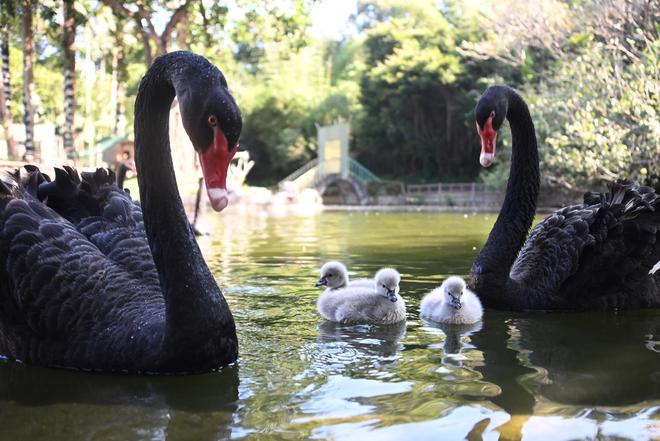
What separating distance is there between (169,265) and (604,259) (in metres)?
2.45

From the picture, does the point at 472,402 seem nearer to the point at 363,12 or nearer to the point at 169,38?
the point at 169,38

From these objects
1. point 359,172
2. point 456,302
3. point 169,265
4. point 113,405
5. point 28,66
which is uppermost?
point 28,66

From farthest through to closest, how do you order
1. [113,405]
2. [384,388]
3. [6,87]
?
[6,87] < [384,388] < [113,405]

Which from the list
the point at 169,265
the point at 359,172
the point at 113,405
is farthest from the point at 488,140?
the point at 359,172

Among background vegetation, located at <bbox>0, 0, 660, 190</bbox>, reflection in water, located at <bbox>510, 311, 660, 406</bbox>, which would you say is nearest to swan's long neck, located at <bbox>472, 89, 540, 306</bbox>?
reflection in water, located at <bbox>510, 311, 660, 406</bbox>

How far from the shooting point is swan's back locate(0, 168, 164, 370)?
2.56 m

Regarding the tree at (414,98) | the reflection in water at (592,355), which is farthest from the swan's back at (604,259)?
the tree at (414,98)

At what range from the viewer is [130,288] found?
2807mm

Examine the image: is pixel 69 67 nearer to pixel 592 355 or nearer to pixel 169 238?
pixel 169 238

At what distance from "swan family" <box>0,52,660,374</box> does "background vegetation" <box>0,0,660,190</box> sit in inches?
325

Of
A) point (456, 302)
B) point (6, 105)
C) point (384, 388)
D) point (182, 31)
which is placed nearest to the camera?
point (384, 388)

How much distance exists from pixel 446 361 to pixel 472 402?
1.85 ft

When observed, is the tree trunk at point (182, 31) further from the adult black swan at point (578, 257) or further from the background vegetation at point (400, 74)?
the adult black swan at point (578, 257)

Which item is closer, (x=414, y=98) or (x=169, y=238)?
(x=169, y=238)
